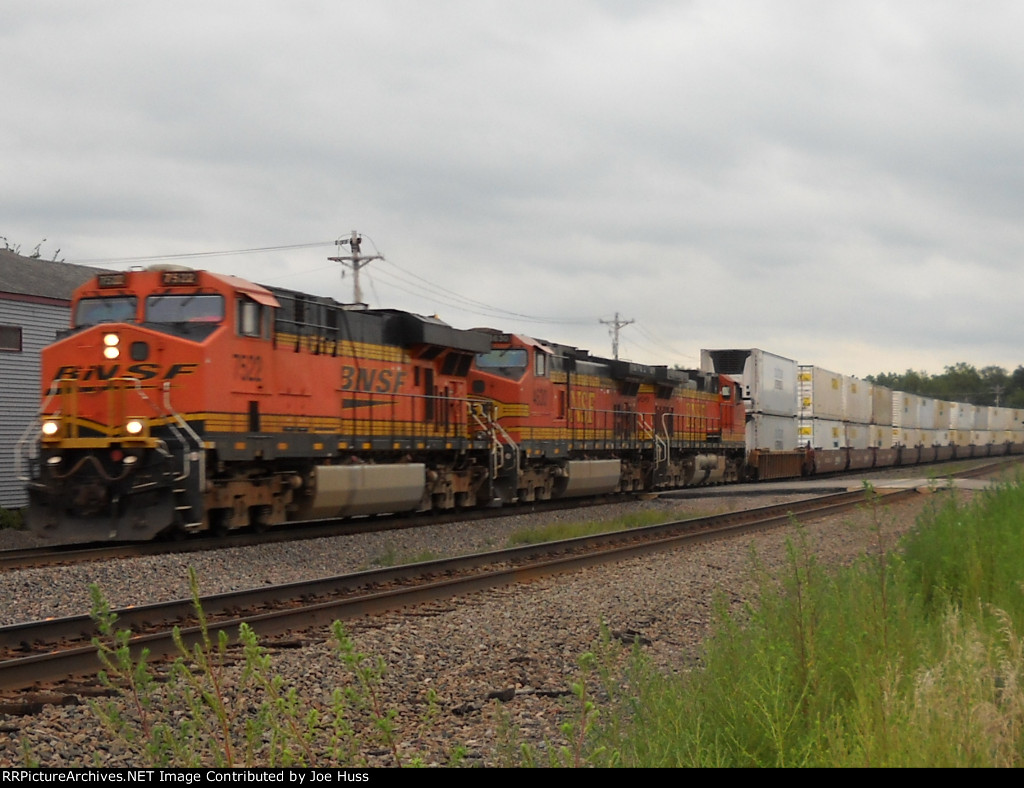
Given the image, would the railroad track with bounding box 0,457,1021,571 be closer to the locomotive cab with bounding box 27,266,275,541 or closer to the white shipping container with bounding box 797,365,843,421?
the locomotive cab with bounding box 27,266,275,541

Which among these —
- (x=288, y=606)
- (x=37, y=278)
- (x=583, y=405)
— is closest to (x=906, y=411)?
(x=583, y=405)

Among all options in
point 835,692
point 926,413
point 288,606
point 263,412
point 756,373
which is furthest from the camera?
point 926,413

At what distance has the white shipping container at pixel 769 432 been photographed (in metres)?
36.2

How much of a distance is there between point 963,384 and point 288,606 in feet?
591

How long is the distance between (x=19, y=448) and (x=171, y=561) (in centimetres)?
362

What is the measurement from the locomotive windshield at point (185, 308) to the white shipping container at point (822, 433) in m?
29.0

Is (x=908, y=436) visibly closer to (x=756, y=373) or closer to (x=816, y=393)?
(x=816, y=393)

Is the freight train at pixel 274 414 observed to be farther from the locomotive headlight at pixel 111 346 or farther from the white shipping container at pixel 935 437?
the white shipping container at pixel 935 437

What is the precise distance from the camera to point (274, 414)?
15.5 metres

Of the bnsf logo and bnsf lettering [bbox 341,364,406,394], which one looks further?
bnsf lettering [bbox 341,364,406,394]

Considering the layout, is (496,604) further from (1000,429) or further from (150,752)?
(1000,429)

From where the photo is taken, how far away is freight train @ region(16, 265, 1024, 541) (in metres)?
13.9

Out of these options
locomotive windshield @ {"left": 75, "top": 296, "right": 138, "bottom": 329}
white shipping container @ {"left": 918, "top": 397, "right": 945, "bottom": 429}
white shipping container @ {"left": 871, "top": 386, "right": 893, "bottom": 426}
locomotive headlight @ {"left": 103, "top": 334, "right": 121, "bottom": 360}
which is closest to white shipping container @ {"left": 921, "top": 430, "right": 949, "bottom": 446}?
white shipping container @ {"left": 918, "top": 397, "right": 945, "bottom": 429}

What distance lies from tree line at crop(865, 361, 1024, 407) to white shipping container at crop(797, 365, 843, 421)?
12795 cm
